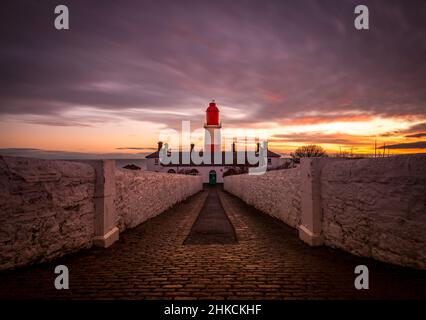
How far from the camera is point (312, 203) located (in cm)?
577

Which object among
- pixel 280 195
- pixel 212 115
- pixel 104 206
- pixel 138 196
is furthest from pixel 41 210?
pixel 212 115

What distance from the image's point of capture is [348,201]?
4883mm

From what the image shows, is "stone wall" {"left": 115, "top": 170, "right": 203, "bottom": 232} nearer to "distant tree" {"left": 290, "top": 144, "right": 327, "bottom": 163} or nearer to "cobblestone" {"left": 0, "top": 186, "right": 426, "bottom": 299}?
"cobblestone" {"left": 0, "top": 186, "right": 426, "bottom": 299}

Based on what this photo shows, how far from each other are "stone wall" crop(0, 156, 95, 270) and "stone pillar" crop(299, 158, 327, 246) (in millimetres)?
4571

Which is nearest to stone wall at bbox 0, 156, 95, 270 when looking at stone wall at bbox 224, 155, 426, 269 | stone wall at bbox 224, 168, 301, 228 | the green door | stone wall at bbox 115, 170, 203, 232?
stone wall at bbox 115, 170, 203, 232

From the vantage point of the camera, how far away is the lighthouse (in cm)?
5194

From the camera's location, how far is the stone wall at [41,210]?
3.83 metres

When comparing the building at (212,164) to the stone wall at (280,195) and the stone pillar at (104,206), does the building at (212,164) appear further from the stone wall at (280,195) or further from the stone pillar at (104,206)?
the stone pillar at (104,206)

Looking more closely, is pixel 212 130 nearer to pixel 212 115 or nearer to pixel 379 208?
pixel 212 115

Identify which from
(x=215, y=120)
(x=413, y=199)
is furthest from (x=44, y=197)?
(x=215, y=120)

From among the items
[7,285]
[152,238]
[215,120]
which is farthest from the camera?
[215,120]

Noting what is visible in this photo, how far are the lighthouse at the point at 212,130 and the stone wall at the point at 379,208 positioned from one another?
155ft

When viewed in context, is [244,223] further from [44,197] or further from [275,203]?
[44,197]

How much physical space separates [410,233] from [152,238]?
5.14m
